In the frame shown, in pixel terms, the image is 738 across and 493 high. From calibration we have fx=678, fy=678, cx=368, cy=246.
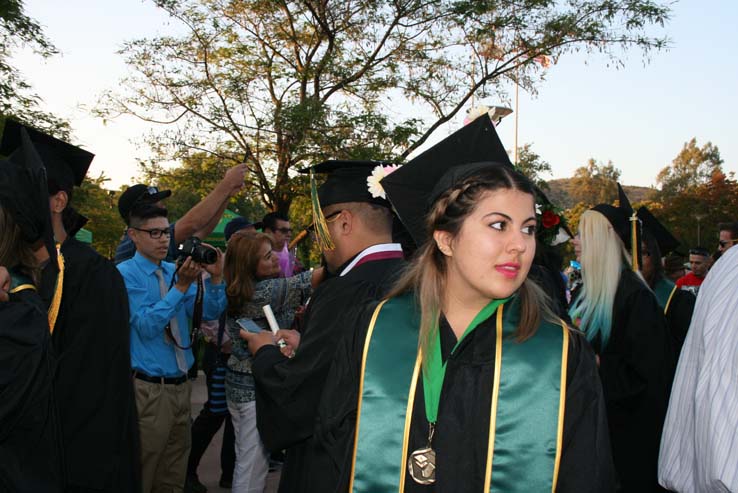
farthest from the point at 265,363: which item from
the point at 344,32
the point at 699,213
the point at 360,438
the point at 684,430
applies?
the point at 699,213

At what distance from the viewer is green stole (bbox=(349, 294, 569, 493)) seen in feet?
6.54

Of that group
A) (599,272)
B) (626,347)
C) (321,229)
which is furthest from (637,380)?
(321,229)

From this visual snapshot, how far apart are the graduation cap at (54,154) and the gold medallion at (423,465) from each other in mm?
2470

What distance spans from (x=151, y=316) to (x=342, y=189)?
1785mm

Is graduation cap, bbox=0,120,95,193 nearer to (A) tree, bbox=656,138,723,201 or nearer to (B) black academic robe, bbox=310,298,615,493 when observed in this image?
(B) black academic robe, bbox=310,298,615,493

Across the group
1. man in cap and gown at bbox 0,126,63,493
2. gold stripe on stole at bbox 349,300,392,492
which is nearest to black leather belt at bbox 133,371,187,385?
man in cap and gown at bbox 0,126,63,493

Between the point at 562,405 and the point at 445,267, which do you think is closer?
the point at 562,405

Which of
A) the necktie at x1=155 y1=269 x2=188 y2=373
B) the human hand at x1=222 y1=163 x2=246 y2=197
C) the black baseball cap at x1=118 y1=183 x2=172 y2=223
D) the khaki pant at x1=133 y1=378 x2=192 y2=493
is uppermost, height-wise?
the human hand at x1=222 y1=163 x2=246 y2=197

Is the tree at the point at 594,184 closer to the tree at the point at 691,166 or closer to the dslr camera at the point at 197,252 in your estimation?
the tree at the point at 691,166

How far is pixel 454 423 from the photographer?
2.05 m

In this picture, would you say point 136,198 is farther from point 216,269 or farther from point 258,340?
point 258,340

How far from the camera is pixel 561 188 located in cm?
14350

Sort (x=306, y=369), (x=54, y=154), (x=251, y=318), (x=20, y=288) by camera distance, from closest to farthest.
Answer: (x=20, y=288), (x=306, y=369), (x=54, y=154), (x=251, y=318)

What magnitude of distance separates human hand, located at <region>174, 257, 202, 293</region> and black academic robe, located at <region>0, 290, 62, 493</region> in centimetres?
196
